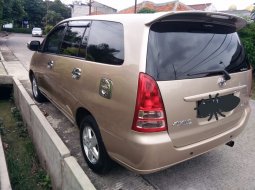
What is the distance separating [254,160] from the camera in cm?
368

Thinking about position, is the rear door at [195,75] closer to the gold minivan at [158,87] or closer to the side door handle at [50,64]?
the gold minivan at [158,87]

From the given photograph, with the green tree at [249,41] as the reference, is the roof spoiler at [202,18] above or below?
above

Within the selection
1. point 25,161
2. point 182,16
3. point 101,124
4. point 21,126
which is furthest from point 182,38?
point 21,126

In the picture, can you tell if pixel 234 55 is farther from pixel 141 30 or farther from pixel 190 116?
pixel 141 30

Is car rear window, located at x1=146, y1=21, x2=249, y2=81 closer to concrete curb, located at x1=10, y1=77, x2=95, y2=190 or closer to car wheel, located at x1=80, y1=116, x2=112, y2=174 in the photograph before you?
car wheel, located at x1=80, y1=116, x2=112, y2=174

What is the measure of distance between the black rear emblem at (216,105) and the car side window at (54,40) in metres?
2.61

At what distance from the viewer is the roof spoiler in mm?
2387

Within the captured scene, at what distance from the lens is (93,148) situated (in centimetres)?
316

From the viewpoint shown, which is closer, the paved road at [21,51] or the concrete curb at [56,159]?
the concrete curb at [56,159]

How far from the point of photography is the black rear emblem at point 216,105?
256 cm

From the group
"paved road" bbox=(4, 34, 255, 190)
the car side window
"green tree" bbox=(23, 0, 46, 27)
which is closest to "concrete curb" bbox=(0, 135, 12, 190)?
"paved road" bbox=(4, 34, 255, 190)

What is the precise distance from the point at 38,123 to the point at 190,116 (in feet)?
8.59

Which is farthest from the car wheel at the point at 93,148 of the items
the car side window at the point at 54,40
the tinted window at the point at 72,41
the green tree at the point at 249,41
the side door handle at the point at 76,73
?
the green tree at the point at 249,41

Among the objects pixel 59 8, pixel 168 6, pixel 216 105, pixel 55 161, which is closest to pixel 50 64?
pixel 55 161
